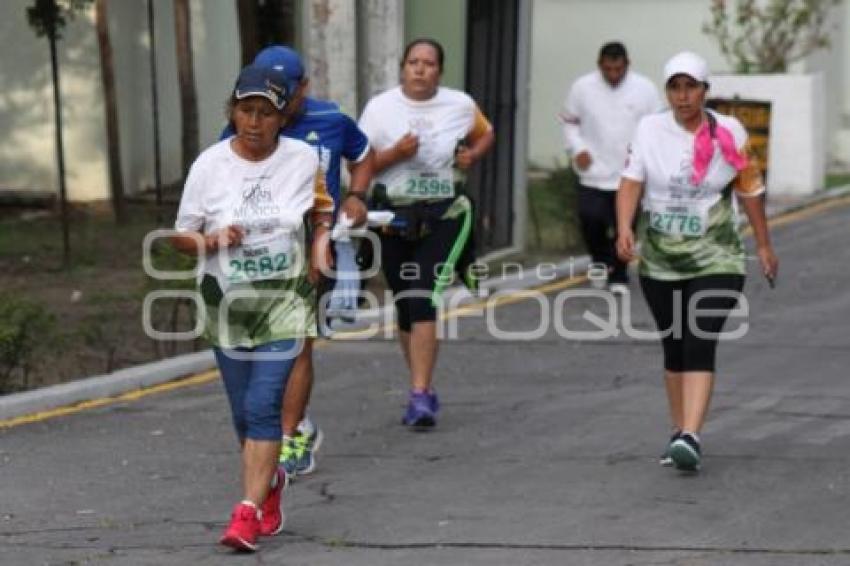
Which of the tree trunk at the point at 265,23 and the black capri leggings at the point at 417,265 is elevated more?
the tree trunk at the point at 265,23

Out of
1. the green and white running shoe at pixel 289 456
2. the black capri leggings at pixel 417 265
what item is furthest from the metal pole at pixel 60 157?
the green and white running shoe at pixel 289 456

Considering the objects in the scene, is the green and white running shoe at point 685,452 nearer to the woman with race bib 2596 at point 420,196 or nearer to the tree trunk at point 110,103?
the woman with race bib 2596 at point 420,196

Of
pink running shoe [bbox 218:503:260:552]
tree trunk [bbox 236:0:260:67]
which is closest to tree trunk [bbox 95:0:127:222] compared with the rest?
tree trunk [bbox 236:0:260:67]

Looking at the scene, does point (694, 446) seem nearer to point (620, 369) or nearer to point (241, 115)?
point (241, 115)

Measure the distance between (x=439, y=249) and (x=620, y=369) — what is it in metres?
2.19

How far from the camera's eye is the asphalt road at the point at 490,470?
26.7ft

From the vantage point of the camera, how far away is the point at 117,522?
28.3 ft

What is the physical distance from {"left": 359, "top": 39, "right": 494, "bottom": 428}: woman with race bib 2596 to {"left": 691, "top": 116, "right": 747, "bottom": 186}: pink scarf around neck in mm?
1701

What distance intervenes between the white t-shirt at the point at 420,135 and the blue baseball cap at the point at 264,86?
281 cm

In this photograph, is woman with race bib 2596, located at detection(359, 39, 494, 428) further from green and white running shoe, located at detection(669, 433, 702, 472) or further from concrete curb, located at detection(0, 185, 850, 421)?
concrete curb, located at detection(0, 185, 850, 421)

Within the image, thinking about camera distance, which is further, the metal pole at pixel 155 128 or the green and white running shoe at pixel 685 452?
the metal pole at pixel 155 128

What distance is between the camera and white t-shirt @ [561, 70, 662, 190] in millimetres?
16250

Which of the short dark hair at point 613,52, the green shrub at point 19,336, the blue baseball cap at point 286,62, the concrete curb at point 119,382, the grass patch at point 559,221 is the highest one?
the blue baseball cap at point 286,62

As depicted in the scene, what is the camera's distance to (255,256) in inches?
325
